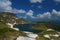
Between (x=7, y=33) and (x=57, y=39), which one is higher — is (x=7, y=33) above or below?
below

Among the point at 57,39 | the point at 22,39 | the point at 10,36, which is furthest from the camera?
the point at 57,39

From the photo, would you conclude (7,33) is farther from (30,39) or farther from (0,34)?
(30,39)

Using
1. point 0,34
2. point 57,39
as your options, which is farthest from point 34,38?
point 57,39

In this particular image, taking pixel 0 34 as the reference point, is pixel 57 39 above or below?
above

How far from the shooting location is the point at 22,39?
178ft

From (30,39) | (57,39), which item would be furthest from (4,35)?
(57,39)

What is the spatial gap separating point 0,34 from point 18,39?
25.1 ft

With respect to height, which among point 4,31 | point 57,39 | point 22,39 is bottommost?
point 22,39

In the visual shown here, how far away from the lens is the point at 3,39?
57.5m

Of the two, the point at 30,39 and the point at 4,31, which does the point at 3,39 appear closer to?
the point at 4,31

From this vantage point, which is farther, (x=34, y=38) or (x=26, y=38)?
(x=34, y=38)

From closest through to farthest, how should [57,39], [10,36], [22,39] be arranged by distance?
[22,39] → [10,36] → [57,39]

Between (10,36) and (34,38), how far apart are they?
8.71m

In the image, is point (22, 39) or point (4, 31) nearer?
point (22, 39)
